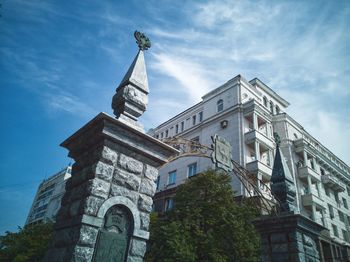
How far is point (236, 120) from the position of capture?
75.4ft

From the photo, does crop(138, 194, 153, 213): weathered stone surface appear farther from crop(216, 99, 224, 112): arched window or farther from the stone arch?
crop(216, 99, 224, 112): arched window

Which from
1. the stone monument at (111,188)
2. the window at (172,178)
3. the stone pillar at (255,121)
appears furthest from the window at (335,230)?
the stone monument at (111,188)

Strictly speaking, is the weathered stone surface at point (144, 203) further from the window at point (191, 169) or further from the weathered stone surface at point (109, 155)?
the window at point (191, 169)

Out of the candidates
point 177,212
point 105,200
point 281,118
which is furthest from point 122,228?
point 281,118

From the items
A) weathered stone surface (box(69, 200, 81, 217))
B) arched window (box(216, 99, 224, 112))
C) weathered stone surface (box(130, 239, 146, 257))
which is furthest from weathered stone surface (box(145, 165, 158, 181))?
arched window (box(216, 99, 224, 112))

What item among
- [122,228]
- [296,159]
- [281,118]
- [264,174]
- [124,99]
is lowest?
[122,228]

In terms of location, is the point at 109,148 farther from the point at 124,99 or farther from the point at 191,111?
the point at 191,111

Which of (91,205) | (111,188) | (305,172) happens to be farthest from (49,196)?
(91,205)

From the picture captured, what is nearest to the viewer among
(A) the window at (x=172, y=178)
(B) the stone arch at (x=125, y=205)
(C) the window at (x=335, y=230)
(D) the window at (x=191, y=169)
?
(B) the stone arch at (x=125, y=205)

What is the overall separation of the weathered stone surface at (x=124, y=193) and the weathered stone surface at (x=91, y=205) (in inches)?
8.5

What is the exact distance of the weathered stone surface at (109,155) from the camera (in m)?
3.15

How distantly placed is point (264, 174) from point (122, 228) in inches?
733

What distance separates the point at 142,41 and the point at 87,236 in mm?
3229

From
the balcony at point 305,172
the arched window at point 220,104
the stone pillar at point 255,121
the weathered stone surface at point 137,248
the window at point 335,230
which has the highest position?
the arched window at point 220,104
